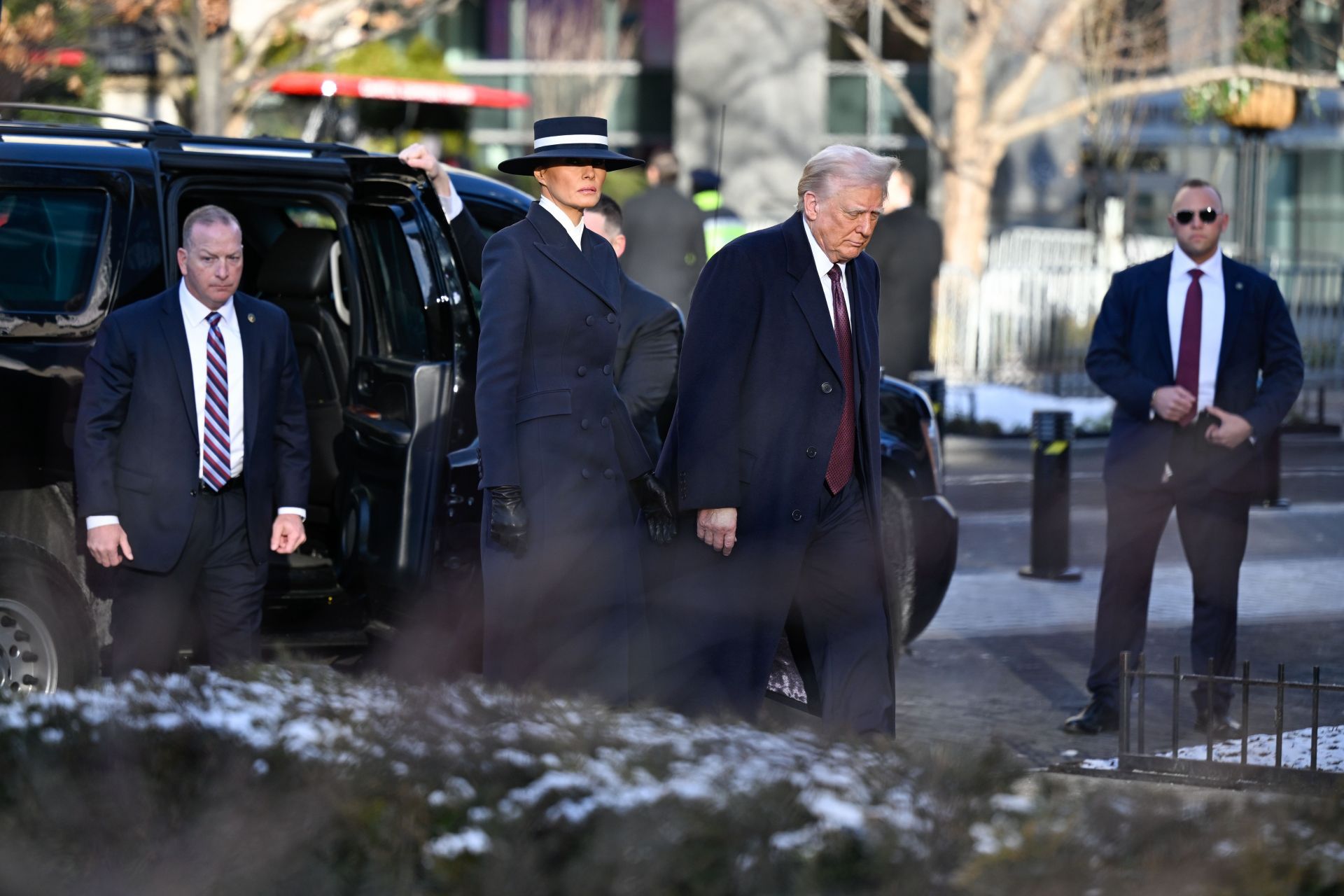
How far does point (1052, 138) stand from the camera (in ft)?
98.9

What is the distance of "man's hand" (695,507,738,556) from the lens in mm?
4980

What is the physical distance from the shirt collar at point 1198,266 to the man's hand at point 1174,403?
1.42 feet

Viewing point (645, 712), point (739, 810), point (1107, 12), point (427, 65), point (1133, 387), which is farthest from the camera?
point (427, 65)

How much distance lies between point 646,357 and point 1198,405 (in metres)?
1.98

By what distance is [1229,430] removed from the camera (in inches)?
255

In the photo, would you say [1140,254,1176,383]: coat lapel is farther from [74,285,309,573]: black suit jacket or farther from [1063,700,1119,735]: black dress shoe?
[74,285,309,573]: black suit jacket

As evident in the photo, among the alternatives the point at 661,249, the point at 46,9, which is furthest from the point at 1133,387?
the point at 46,9

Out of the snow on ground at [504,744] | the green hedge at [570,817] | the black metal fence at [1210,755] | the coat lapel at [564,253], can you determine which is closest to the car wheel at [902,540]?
the black metal fence at [1210,755]

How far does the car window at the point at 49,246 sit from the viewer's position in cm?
570

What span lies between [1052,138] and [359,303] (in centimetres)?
2532

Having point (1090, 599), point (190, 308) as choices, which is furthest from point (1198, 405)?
point (190, 308)

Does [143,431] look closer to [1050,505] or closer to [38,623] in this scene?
[38,623]

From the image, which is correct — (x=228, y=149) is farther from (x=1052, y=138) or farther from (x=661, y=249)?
(x=1052, y=138)

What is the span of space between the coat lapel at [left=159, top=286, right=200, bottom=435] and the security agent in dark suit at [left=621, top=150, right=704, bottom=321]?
6.56 m
